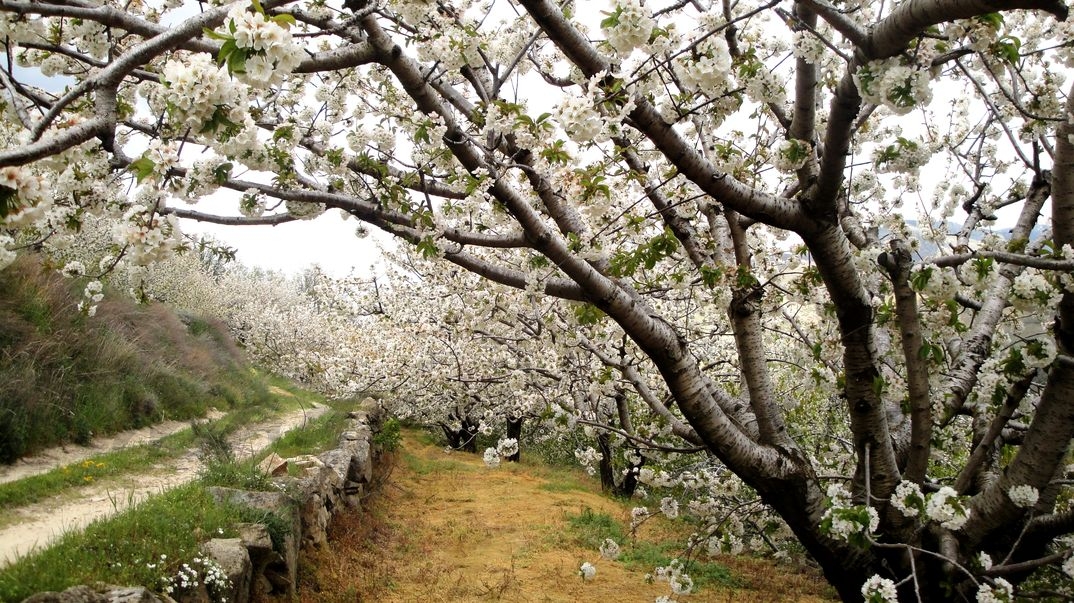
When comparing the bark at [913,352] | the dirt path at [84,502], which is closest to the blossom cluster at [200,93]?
the dirt path at [84,502]

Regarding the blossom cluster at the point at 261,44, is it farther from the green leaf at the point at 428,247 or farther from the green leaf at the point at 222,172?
the green leaf at the point at 428,247

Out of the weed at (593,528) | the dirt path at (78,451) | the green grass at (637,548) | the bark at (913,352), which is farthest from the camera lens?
the weed at (593,528)

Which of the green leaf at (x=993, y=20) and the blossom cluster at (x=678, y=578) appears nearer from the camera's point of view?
the green leaf at (x=993, y=20)

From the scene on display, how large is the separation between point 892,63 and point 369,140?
2916mm

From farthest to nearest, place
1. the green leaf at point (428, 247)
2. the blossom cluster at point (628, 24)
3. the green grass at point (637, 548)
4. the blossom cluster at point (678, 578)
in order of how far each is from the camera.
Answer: the green grass at point (637, 548) < the blossom cluster at point (678, 578) < the green leaf at point (428, 247) < the blossom cluster at point (628, 24)

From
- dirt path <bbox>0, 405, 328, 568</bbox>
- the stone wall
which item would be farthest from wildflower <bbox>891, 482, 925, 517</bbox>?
dirt path <bbox>0, 405, 328, 568</bbox>

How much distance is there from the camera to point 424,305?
44.4 feet

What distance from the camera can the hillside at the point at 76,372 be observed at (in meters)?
6.37

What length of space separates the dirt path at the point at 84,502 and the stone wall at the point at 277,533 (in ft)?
2.33

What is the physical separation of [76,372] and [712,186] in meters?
8.45

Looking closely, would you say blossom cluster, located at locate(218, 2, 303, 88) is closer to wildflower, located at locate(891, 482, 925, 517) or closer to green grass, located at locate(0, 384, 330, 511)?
wildflower, located at locate(891, 482, 925, 517)

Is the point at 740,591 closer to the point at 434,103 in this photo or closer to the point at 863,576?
the point at 863,576

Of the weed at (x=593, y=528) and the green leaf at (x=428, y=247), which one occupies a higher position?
the green leaf at (x=428, y=247)

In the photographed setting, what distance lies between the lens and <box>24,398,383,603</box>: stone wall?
2992mm
